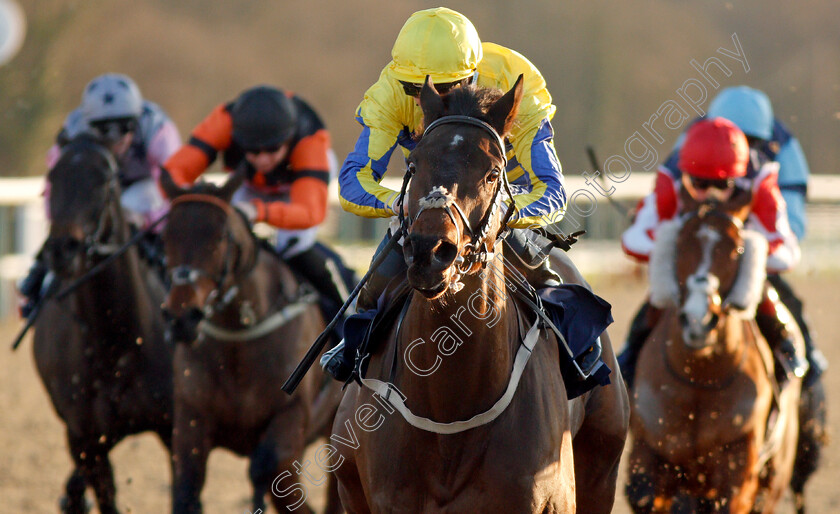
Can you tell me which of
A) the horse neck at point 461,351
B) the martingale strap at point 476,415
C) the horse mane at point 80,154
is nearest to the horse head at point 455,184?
the horse neck at point 461,351

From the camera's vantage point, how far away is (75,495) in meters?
5.04

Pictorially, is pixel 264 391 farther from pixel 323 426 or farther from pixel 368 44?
pixel 368 44

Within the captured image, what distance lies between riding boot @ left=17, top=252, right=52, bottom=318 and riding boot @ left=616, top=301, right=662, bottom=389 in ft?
9.30

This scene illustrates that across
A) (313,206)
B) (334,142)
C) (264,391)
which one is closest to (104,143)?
(313,206)

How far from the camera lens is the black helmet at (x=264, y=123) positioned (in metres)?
5.18

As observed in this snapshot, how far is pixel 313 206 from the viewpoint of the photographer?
520 cm

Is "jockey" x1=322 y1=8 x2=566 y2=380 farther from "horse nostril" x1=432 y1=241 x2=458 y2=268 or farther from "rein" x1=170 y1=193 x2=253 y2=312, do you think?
"rein" x1=170 y1=193 x2=253 y2=312

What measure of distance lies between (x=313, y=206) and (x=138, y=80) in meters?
20.7

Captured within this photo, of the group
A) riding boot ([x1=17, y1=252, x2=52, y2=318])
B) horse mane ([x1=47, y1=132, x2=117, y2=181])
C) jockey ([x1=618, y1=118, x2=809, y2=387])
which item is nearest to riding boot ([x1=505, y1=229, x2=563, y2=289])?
jockey ([x1=618, y1=118, x2=809, y2=387])

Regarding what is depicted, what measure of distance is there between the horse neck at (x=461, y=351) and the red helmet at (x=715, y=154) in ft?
7.56

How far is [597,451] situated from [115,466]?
416cm

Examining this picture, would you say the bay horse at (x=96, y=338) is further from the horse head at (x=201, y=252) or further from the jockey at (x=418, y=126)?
the jockey at (x=418, y=126)

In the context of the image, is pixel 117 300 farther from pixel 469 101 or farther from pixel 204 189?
pixel 469 101

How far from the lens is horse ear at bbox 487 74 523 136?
272 centimetres
